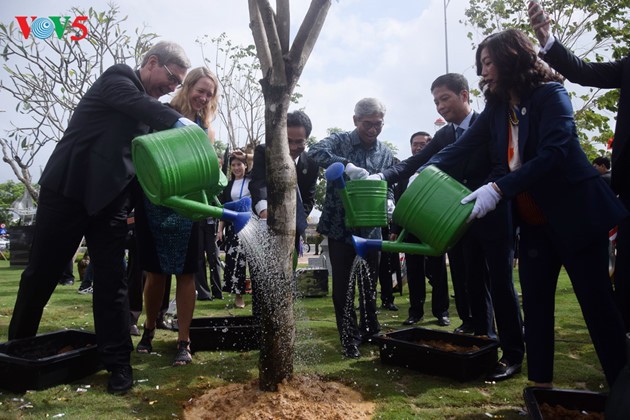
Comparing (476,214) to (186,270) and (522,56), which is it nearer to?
(522,56)

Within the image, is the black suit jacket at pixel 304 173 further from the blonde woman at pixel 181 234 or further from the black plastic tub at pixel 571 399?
the black plastic tub at pixel 571 399

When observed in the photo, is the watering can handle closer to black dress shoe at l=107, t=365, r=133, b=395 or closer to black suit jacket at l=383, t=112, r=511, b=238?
black suit jacket at l=383, t=112, r=511, b=238

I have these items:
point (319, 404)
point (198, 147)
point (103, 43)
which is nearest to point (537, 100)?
point (198, 147)

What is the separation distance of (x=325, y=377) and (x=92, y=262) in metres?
1.40

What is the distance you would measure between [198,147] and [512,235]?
1900mm

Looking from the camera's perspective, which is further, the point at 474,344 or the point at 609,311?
the point at 474,344

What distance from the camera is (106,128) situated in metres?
2.63

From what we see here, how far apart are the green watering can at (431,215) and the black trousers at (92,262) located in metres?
Result: 1.32

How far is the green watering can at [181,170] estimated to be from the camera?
2.04 meters

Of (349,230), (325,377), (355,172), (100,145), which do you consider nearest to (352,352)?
(325,377)

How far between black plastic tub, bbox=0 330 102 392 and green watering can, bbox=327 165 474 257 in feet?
5.48

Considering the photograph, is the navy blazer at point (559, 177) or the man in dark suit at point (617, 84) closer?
the navy blazer at point (559, 177)

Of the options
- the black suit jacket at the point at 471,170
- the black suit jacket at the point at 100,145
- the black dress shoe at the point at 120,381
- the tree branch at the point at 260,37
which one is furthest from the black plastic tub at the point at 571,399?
the black suit jacket at the point at 100,145

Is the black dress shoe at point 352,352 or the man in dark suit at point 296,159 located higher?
the man in dark suit at point 296,159
